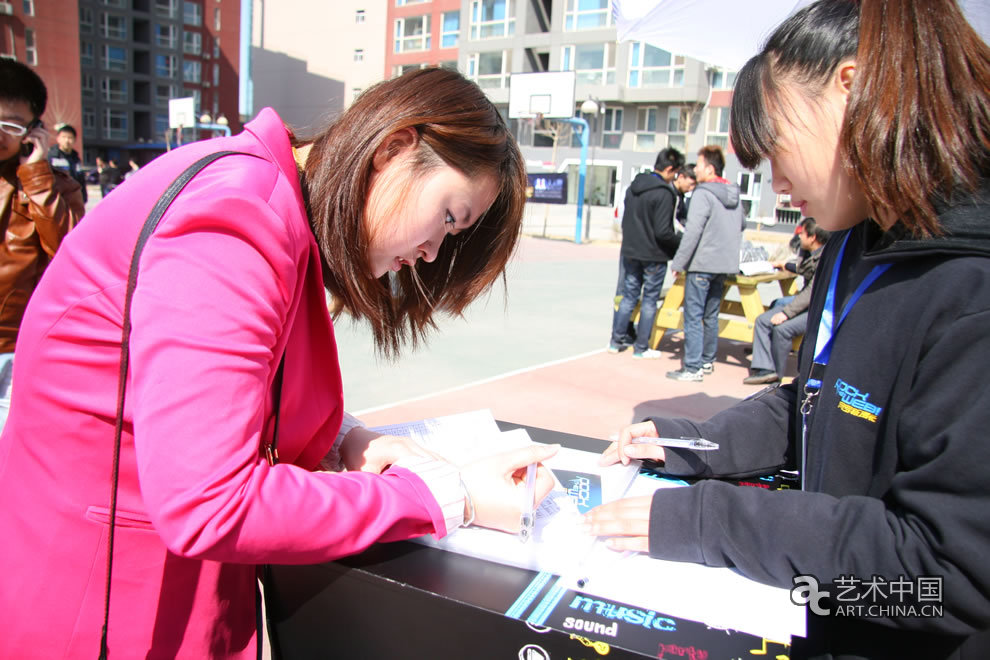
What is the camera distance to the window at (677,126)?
30.1 m

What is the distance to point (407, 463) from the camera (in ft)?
3.98

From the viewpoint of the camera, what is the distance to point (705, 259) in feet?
17.8

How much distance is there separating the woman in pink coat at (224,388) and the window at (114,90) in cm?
6021

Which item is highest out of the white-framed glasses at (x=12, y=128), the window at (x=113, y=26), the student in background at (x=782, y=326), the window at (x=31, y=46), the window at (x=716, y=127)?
the window at (x=113, y=26)

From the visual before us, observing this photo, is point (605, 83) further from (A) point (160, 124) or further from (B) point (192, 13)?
(B) point (192, 13)

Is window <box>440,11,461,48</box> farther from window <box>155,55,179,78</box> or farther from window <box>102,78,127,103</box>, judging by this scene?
window <box>102,78,127,103</box>

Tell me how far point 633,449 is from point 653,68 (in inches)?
1250

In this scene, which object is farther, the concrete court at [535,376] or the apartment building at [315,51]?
the apartment building at [315,51]

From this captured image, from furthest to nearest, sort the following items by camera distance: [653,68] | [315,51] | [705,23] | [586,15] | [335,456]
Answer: [315,51]
[586,15]
[653,68]
[705,23]
[335,456]

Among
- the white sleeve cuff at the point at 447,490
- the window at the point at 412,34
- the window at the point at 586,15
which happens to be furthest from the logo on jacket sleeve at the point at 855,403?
the window at the point at 412,34

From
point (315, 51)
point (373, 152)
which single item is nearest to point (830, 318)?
point (373, 152)

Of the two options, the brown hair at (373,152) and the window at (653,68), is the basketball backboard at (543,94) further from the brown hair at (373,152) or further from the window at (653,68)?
the brown hair at (373,152)

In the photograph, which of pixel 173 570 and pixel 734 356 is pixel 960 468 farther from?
pixel 734 356

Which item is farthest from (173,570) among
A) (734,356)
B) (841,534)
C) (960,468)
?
(734,356)
